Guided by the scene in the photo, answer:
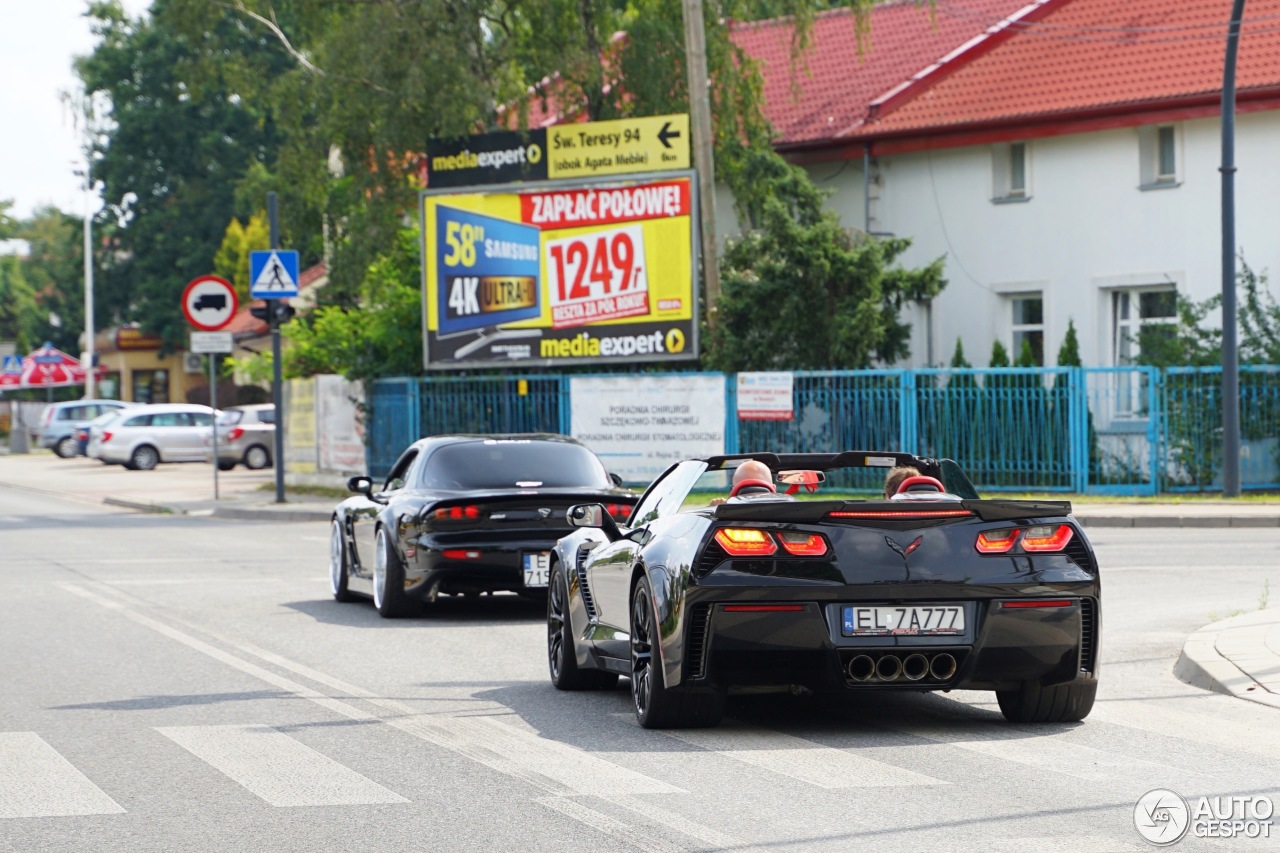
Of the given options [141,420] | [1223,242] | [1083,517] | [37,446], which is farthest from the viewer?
[37,446]

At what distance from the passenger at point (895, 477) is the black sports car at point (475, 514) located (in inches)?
189

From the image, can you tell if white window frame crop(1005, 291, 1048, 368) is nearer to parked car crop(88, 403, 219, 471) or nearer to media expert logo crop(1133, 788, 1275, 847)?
parked car crop(88, 403, 219, 471)

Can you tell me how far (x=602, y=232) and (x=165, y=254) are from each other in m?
50.8

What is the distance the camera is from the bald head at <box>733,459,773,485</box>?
938 cm

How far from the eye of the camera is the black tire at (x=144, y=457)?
50094 mm

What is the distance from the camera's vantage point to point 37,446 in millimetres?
74375

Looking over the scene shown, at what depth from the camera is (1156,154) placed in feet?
105

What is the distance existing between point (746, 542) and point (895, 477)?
57.2 inches

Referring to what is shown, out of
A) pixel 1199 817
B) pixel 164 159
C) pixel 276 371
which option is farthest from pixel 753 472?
pixel 164 159

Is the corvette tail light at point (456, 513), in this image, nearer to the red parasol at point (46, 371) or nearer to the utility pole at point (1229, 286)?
the utility pole at point (1229, 286)

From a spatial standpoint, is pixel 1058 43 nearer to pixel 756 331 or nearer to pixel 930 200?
pixel 930 200

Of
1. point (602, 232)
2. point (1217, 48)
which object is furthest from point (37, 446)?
point (1217, 48)

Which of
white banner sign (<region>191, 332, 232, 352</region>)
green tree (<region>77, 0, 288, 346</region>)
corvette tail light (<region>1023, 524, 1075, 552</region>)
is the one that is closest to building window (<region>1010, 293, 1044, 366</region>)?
white banner sign (<region>191, 332, 232, 352</region>)

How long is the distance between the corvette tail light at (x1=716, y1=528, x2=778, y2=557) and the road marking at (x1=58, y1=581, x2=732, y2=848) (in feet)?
3.45
